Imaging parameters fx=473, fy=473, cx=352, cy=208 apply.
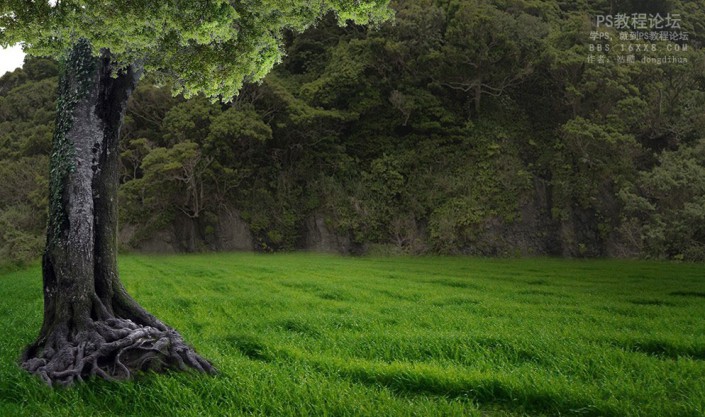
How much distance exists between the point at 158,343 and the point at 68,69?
506cm

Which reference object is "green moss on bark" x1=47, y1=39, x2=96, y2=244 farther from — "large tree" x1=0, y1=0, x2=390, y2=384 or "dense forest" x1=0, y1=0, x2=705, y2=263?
"dense forest" x1=0, y1=0, x2=705, y2=263

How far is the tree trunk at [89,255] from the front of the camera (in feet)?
23.2

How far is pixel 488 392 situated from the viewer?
251 inches

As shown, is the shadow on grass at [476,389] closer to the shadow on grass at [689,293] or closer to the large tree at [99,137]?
the large tree at [99,137]

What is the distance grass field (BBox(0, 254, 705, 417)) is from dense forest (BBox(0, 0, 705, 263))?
18.3 metres

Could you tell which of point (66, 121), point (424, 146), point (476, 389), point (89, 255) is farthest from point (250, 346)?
point (424, 146)

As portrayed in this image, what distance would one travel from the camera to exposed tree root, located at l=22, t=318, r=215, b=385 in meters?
6.76

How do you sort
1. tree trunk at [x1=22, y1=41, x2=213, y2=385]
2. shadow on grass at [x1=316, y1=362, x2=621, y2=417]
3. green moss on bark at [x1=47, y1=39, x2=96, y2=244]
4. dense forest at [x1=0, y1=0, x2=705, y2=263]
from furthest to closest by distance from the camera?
dense forest at [x1=0, y1=0, x2=705, y2=263] < green moss on bark at [x1=47, y1=39, x2=96, y2=244] < tree trunk at [x1=22, y1=41, x2=213, y2=385] < shadow on grass at [x1=316, y1=362, x2=621, y2=417]

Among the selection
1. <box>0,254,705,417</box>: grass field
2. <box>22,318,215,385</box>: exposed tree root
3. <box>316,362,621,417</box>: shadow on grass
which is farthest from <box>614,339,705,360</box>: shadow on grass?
<box>22,318,215,385</box>: exposed tree root

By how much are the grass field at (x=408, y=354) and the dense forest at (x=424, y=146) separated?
1833 centimetres

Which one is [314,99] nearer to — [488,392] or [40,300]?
[40,300]

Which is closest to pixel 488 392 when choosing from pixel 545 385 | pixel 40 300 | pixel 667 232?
pixel 545 385

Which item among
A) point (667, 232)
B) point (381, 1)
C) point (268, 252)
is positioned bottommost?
point (268, 252)

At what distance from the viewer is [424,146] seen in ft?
129
